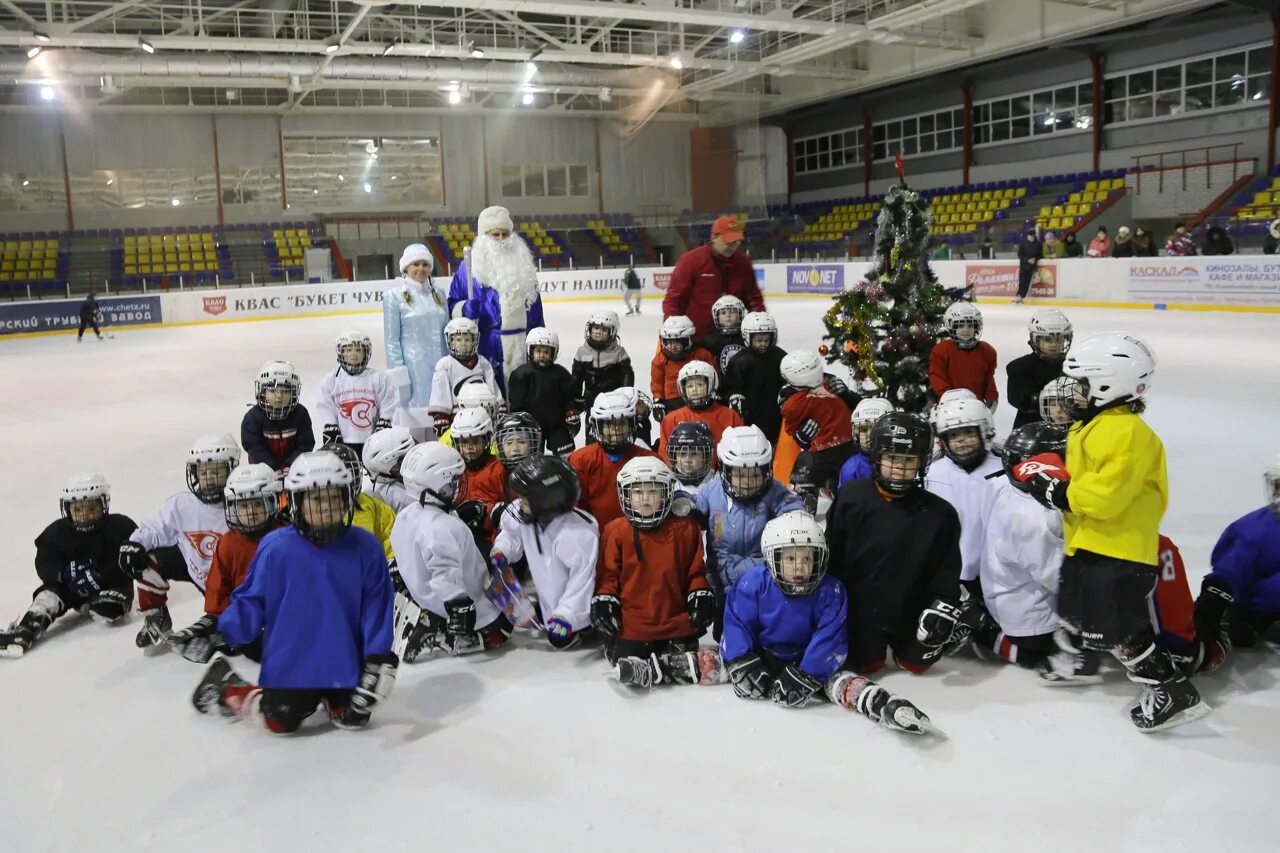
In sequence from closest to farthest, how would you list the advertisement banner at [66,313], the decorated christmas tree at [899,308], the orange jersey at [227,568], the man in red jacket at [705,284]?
the orange jersey at [227,568] → the decorated christmas tree at [899,308] → the man in red jacket at [705,284] → the advertisement banner at [66,313]

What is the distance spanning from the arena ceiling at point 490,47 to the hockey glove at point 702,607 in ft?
55.0

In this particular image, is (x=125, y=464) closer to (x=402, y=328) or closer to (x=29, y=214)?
(x=402, y=328)

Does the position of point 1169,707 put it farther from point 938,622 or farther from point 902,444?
point 902,444

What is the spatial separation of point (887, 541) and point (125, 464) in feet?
20.9

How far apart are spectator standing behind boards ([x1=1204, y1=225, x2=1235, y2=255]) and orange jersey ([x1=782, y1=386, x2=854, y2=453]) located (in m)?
15.1

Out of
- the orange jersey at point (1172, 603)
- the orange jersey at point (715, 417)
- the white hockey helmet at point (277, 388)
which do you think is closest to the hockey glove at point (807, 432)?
the orange jersey at point (715, 417)

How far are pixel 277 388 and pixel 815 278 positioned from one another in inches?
866

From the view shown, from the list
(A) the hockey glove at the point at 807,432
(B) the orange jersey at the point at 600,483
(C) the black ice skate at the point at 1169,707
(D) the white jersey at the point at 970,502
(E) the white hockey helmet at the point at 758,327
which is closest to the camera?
(C) the black ice skate at the point at 1169,707

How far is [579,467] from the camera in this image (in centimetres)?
436

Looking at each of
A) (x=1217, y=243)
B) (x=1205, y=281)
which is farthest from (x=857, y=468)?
(x=1217, y=243)

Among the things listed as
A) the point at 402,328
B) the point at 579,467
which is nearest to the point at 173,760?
the point at 579,467

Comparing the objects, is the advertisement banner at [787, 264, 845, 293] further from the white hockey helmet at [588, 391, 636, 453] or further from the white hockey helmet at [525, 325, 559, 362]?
the white hockey helmet at [588, 391, 636, 453]

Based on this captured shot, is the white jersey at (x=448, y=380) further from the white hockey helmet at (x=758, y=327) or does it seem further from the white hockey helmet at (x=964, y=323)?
the white hockey helmet at (x=964, y=323)

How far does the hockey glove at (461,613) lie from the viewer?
3672 millimetres
